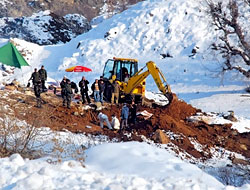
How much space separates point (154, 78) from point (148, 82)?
1056 centimetres

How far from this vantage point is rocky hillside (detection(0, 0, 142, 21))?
8169 cm

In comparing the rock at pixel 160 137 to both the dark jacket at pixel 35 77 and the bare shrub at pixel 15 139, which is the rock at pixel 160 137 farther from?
the dark jacket at pixel 35 77

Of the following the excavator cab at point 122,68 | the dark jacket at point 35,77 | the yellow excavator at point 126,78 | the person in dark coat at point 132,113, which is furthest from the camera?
the excavator cab at point 122,68

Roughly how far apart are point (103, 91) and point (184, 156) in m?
7.46

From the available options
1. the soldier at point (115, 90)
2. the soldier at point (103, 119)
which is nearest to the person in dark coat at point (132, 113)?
the soldier at point (103, 119)

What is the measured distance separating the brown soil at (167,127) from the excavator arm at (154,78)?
0.68 metres

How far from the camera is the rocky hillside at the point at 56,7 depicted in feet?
268

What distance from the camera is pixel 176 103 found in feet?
53.6

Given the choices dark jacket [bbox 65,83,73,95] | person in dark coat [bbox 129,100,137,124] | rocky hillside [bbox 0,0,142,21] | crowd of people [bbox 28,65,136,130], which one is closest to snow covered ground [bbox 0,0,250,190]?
crowd of people [bbox 28,65,136,130]

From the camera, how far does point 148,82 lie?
2741cm

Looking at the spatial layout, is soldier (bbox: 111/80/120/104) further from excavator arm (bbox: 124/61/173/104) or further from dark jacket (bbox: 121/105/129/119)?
dark jacket (bbox: 121/105/129/119)

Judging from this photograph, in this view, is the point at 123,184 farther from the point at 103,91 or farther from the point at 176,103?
the point at 103,91

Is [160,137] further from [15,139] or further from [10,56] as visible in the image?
[10,56]

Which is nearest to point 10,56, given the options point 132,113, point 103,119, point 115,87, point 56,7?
point 115,87
